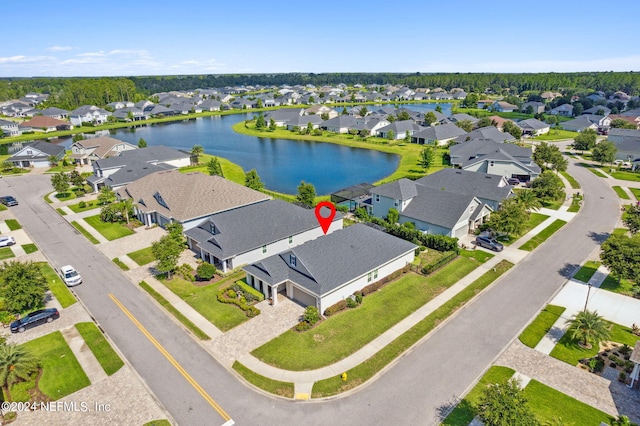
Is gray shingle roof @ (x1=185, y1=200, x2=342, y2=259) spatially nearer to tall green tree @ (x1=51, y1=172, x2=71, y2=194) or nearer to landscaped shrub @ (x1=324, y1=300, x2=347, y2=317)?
landscaped shrub @ (x1=324, y1=300, x2=347, y2=317)

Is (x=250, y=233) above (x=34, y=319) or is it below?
above

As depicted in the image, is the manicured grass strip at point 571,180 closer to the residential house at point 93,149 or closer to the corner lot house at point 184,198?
the corner lot house at point 184,198

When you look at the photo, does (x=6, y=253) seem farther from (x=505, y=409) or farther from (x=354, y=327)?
(x=505, y=409)

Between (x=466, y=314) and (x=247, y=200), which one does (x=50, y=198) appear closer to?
(x=247, y=200)

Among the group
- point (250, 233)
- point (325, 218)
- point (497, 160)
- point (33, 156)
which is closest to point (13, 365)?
point (250, 233)

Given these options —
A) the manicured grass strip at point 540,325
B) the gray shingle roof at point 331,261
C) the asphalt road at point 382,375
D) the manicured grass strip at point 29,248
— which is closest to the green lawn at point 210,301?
the asphalt road at point 382,375

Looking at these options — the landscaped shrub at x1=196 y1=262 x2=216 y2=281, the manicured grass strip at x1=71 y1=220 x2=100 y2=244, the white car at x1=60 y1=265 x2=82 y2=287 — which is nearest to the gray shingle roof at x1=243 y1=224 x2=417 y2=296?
the landscaped shrub at x1=196 y1=262 x2=216 y2=281
